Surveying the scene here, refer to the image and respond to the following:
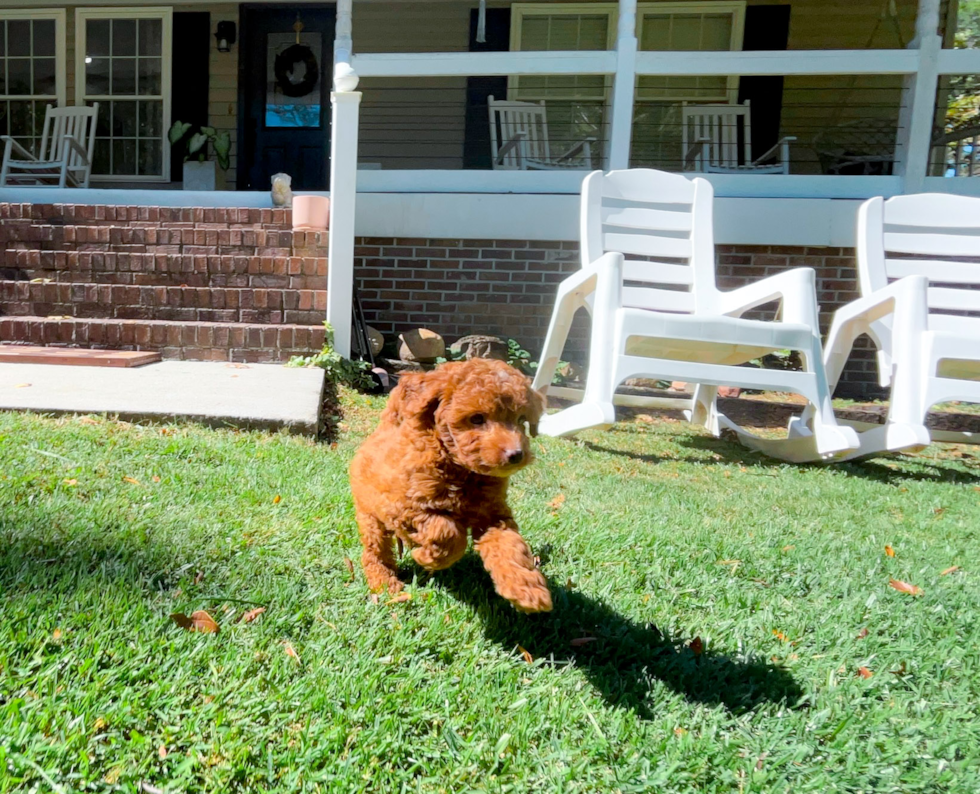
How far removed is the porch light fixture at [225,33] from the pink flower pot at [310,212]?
194 inches

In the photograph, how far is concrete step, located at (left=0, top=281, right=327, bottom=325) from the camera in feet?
16.4

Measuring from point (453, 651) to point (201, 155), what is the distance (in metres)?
8.46

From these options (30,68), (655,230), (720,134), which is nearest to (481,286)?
(655,230)

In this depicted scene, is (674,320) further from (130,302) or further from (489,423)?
(130,302)

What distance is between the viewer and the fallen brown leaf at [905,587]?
6.93ft

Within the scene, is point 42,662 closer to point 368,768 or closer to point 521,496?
point 368,768

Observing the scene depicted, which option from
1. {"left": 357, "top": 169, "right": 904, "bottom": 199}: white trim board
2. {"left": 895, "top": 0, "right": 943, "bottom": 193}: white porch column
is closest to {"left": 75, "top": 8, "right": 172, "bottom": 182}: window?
{"left": 357, "top": 169, "right": 904, "bottom": 199}: white trim board

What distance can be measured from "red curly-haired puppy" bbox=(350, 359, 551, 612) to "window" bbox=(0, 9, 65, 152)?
992cm

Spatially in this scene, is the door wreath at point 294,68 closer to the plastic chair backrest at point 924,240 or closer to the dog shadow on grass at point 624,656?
the plastic chair backrest at point 924,240

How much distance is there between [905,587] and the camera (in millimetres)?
2145

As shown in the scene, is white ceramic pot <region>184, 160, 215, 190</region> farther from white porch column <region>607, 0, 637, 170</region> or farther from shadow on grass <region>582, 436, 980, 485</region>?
shadow on grass <region>582, 436, 980, 485</region>

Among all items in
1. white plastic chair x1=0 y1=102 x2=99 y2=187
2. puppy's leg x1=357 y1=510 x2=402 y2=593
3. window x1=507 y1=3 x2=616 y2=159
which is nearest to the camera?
puppy's leg x1=357 y1=510 x2=402 y2=593

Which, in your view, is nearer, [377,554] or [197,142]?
[377,554]

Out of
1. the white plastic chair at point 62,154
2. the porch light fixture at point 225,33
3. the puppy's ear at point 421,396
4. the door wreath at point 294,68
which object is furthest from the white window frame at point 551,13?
the puppy's ear at point 421,396
